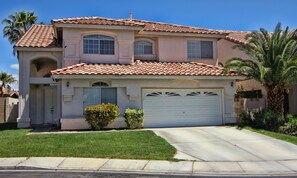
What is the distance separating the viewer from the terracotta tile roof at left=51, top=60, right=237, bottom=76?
58.8ft

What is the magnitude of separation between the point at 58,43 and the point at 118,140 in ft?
32.9

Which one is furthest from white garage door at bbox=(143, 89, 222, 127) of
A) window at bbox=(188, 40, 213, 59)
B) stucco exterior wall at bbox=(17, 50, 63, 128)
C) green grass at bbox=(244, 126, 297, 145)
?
stucco exterior wall at bbox=(17, 50, 63, 128)

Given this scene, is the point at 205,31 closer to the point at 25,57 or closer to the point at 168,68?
the point at 168,68

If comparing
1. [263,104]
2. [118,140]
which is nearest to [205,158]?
[118,140]

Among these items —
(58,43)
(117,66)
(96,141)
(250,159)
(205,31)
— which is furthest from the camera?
(205,31)

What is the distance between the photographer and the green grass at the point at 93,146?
11531 mm

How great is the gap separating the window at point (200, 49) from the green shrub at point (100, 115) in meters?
7.73

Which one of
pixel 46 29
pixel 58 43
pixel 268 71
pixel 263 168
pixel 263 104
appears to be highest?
pixel 46 29

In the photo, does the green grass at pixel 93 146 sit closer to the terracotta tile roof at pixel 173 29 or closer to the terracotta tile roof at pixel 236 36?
the terracotta tile roof at pixel 173 29

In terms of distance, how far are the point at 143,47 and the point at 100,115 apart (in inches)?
268

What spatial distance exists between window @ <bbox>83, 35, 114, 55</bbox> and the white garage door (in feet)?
12.1

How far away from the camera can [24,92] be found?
2064 cm

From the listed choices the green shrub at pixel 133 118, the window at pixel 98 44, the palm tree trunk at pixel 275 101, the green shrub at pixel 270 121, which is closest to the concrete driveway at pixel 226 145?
the green shrub at pixel 270 121

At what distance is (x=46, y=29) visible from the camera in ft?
83.5
